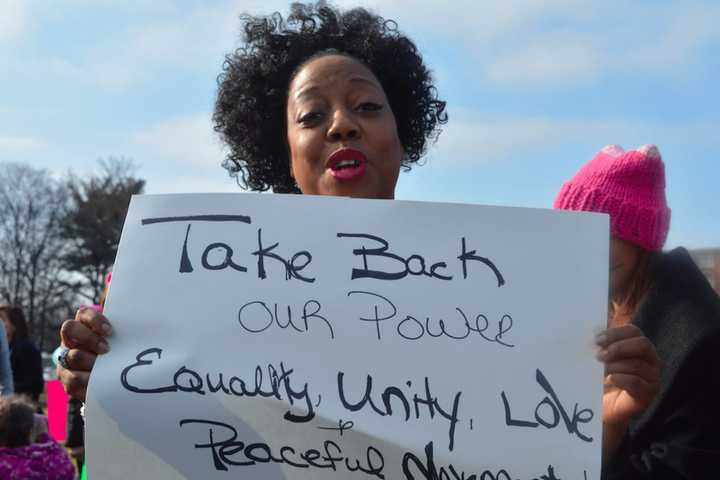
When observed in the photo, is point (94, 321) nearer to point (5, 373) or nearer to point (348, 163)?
point (348, 163)

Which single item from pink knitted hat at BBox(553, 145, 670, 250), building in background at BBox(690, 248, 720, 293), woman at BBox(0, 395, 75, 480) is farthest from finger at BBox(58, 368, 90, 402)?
woman at BBox(0, 395, 75, 480)

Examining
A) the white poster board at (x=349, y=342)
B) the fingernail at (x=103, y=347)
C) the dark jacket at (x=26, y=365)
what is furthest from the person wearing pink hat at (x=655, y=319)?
the dark jacket at (x=26, y=365)

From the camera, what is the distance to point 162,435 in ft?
5.05

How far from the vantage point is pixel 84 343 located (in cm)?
159

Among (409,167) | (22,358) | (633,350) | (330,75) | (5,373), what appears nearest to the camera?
(633,350)

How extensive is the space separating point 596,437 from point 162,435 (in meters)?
0.78

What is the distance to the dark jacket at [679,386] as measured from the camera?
167cm

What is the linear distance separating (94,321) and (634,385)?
3.26 feet

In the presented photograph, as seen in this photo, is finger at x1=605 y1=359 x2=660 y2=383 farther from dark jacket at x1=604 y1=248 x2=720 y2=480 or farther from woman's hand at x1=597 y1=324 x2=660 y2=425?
dark jacket at x1=604 y1=248 x2=720 y2=480

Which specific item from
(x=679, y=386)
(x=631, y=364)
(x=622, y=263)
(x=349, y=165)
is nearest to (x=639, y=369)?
(x=631, y=364)

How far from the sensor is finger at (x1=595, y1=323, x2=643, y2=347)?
4.89ft

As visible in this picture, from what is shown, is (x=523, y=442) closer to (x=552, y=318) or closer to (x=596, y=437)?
(x=596, y=437)

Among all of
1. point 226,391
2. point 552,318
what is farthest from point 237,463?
point 552,318

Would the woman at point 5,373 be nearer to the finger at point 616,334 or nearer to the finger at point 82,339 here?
the finger at point 82,339
